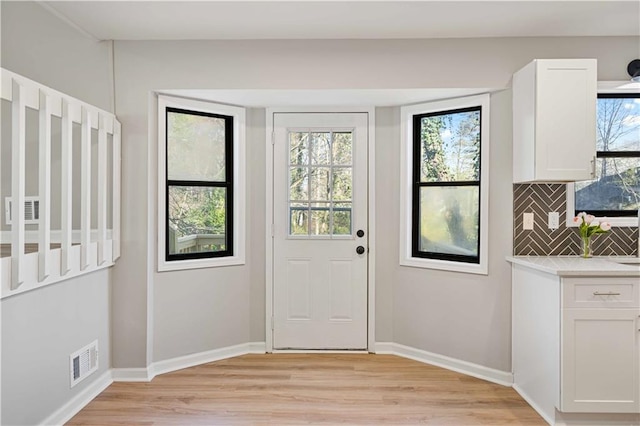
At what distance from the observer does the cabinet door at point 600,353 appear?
2.54 meters

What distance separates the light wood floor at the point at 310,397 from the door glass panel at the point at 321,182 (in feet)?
3.78

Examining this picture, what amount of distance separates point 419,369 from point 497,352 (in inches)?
23.6

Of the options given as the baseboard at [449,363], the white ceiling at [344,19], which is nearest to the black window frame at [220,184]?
the white ceiling at [344,19]

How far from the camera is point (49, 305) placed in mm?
2521

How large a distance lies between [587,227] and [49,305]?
3.39m

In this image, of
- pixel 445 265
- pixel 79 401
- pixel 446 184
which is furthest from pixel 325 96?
pixel 79 401

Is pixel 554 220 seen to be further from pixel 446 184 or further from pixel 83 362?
pixel 83 362

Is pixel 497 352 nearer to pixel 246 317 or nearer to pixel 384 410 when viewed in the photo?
pixel 384 410

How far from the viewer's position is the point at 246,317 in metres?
3.88

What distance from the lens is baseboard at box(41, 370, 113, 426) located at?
259 centimetres

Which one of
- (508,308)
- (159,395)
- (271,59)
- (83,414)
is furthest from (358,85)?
(83,414)

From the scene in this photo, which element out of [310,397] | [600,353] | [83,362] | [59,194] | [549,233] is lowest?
[310,397]

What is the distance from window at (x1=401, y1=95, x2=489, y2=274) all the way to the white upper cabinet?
0.50 metres

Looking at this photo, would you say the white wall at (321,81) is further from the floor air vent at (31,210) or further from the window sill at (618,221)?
the floor air vent at (31,210)
